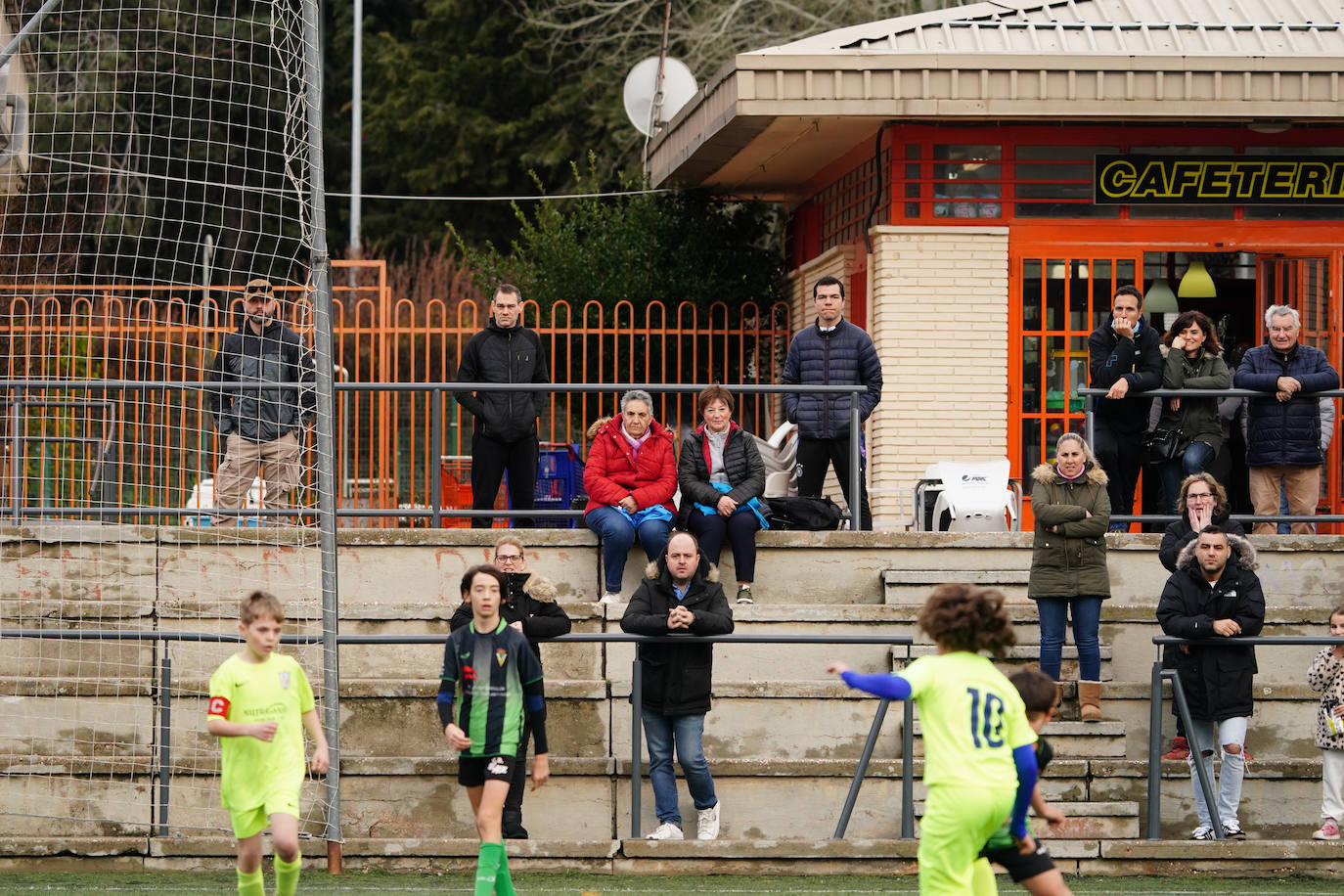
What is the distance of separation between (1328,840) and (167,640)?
257 inches

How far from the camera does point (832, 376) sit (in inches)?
490

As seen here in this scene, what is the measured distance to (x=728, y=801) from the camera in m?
10.4

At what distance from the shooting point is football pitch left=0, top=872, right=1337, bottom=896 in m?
9.09

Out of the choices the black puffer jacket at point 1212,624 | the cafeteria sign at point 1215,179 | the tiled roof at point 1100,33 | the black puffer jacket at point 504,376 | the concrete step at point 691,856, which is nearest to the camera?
the concrete step at point 691,856

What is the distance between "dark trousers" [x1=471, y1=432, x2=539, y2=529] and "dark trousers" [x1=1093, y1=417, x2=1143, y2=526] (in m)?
3.91

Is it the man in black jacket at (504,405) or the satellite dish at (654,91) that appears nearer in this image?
the man in black jacket at (504,405)

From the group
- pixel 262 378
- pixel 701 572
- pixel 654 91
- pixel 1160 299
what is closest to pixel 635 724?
pixel 701 572

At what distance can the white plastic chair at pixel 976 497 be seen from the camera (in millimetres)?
12867

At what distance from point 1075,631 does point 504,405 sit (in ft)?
13.4

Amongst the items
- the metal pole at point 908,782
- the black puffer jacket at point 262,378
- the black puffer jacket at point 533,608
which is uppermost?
the black puffer jacket at point 262,378

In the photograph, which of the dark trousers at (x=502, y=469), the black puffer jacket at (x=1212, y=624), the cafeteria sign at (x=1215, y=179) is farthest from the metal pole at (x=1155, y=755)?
the cafeteria sign at (x=1215, y=179)

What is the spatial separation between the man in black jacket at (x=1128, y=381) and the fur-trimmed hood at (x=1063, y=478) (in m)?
1.48

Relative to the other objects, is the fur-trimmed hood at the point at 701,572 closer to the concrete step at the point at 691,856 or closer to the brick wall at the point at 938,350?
the concrete step at the point at 691,856

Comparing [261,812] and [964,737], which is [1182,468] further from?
[261,812]
